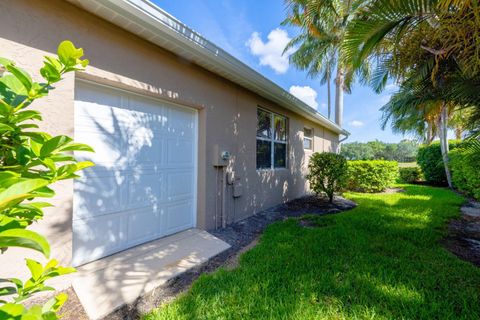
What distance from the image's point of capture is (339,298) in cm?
254

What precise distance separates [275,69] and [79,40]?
763 inches

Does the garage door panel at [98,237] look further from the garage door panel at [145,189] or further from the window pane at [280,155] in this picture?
the window pane at [280,155]

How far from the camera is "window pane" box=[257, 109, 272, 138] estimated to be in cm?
640

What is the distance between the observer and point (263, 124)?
6.61 meters

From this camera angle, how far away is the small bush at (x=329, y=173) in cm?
781

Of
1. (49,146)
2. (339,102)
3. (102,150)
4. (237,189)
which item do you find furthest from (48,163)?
(339,102)

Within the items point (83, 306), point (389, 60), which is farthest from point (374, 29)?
point (83, 306)

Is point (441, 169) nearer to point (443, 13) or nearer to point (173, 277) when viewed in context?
point (443, 13)

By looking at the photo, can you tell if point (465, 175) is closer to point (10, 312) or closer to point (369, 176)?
point (369, 176)

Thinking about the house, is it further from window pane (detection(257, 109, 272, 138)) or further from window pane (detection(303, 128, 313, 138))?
Result: window pane (detection(303, 128, 313, 138))

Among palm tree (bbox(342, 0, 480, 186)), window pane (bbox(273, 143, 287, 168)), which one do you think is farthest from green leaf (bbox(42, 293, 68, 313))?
window pane (bbox(273, 143, 287, 168))

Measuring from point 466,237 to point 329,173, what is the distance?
146 inches

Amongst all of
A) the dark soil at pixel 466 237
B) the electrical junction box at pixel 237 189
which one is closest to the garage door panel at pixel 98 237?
the electrical junction box at pixel 237 189

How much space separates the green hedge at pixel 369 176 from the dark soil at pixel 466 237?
418 cm
